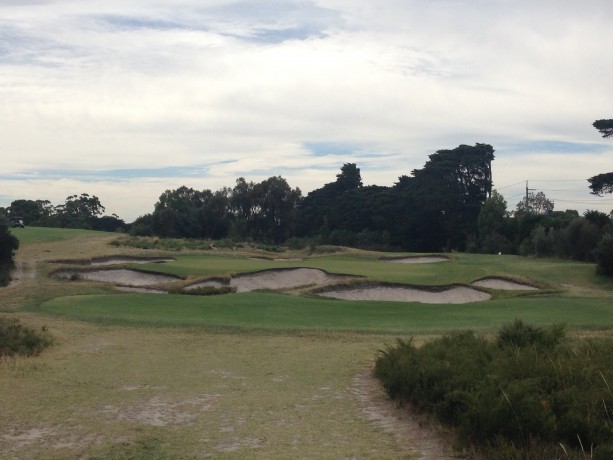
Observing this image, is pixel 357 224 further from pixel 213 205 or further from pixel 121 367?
pixel 121 367

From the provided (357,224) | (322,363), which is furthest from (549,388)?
(357,224)

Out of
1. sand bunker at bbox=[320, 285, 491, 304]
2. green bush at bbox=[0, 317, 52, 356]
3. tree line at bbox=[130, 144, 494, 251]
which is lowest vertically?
sand bunker at bbox=[320, 285, 491, 304]

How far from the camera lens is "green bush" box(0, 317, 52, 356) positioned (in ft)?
54.6

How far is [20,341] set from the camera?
17188mm

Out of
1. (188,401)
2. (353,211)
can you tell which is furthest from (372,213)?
(188,401)

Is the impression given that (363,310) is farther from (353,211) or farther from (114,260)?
(353,211)

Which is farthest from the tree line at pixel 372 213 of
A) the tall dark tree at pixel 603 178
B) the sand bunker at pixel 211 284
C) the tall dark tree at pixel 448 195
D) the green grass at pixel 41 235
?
the sand bunker at pixel 211 284

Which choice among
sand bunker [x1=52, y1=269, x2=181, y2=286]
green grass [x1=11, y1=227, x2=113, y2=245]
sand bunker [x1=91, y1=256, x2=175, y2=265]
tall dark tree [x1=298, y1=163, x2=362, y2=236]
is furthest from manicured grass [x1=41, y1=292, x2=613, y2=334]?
tall dark tree [x1=298, y1=163, x2=362, y2=236]

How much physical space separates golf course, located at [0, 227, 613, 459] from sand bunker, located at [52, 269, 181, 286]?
0.35 feet

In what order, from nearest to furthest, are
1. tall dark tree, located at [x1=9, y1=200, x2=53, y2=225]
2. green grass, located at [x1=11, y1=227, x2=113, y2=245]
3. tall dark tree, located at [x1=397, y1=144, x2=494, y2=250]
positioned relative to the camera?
green grass, located at [x1=11, y1=227, x2=113, y2=245] → tall dark tree, located at [x1=397, y1=144, x2=494, y2=250] → tall dark tree, located at [x1=9, y1=200, x2=53, y2=225]

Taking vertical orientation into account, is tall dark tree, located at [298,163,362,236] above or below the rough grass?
above

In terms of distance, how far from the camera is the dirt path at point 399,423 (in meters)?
8.24

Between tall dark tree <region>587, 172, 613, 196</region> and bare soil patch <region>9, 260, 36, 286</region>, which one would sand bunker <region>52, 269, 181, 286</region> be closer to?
bare soil patch <region>9, 260, 36, 286</region>

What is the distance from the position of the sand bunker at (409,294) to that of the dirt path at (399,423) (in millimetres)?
21050
